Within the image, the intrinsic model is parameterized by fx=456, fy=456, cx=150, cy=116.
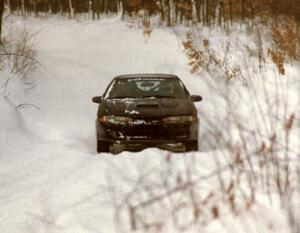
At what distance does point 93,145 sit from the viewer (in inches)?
354

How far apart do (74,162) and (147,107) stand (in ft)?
4.86

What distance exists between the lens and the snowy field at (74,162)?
438 centimetres

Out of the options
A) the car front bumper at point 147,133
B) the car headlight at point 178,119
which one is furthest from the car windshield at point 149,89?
the car front bumper at point 147,133

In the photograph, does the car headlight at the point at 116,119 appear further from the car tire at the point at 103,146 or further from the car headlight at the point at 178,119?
the car headlight at the point at 178,119

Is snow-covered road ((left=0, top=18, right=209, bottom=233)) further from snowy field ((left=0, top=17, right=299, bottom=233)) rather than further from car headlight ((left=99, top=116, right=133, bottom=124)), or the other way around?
car headlight ((left=99, top=116, right=133, bottom=124))

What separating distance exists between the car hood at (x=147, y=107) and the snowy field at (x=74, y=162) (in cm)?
62

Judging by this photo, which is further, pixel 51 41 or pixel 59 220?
pixel 51 41

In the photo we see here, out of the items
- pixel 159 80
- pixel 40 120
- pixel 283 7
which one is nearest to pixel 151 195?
pixel 159 80

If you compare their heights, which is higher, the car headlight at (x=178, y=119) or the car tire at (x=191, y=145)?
the car headlight at (x=178, y=119)

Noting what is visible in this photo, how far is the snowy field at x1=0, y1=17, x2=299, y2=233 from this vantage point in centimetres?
438

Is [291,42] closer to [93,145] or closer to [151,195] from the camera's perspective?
[93,145]

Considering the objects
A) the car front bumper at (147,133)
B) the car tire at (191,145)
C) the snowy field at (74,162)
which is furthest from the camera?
the car tire at (191,145)

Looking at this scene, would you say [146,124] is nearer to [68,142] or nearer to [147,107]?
[147,107]

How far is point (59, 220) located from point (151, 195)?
111cm
